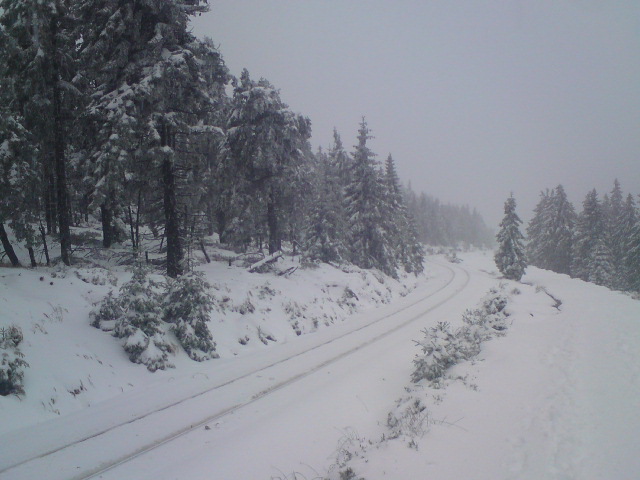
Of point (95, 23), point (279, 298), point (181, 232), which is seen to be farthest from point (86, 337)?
point (95, 23)

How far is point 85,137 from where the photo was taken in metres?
14.7

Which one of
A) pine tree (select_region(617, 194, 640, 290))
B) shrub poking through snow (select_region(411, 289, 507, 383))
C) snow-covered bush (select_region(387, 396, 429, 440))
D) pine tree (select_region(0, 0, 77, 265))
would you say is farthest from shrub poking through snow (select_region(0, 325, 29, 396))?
pine tree (select_region(617, 194, 640, 290))

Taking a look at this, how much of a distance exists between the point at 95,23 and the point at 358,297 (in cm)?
1953

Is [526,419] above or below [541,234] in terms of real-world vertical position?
above

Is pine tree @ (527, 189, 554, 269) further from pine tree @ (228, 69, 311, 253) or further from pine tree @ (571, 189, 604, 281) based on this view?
pine tree @ (228, 69, 311, 253)

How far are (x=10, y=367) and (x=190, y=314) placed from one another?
4.74 m

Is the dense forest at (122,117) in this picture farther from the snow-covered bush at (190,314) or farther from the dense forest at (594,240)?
the dense forest at (594,240)

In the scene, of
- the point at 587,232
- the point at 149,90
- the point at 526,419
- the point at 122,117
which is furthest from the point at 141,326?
the point at 587,232

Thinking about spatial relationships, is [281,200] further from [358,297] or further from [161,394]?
[161,394]

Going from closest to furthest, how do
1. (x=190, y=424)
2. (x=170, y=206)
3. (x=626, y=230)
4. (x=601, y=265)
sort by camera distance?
(x=190, y=424)
(x=170, y=206)
(x=601, y=265)
(x=626, y=230)

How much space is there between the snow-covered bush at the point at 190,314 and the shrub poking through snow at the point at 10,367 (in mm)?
4134

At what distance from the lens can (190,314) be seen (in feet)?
36.8

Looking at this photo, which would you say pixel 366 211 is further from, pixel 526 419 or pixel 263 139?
pixel 526 419

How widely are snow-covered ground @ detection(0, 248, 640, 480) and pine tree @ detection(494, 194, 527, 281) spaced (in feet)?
100
